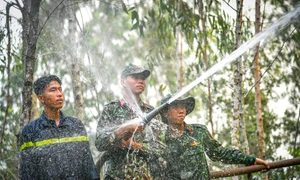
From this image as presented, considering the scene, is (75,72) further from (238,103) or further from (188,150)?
(188,150)

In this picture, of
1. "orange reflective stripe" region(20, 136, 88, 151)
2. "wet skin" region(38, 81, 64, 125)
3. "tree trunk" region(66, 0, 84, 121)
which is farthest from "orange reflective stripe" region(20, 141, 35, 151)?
"tree trunk" region(66, 0, 84, 121)

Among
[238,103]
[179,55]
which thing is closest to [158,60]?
[179,55]

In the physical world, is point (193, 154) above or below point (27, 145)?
below

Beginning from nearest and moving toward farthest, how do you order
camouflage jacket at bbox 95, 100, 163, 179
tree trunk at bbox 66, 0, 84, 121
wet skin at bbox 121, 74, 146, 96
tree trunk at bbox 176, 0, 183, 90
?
camouflage jacket at bbox 95, 100, 163, 179, wet skin at bbox 121, 74, 146, 96, tree trunk at bbox 66, 0, 84, 121, tree trunk at bbox 176, 0, 183, 90

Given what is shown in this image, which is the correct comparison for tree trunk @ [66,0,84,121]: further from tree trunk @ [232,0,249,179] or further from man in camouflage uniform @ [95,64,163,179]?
man in camouflage uniform @ [95,64,163,179]

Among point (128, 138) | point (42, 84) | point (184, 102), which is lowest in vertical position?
point (128, 138)

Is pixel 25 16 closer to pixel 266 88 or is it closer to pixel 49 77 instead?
pixel 49 77

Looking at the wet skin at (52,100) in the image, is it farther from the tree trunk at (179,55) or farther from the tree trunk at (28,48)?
the tree trunk at (179,55)

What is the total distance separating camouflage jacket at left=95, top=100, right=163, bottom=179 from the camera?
102 inches

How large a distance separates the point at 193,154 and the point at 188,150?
0.05m

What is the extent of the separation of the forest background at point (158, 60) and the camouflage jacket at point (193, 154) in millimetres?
706

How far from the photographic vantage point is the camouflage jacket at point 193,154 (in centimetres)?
295

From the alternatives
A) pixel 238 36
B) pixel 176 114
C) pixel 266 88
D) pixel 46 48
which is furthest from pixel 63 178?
pixel 266 88

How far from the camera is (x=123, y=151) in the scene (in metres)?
2.64
